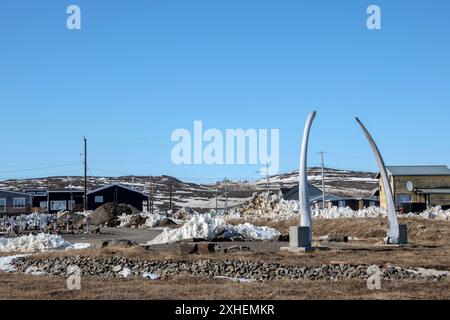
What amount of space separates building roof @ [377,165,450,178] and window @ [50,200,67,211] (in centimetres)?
4799

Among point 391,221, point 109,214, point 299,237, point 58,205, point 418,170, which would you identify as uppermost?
point 418,170

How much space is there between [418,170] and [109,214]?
34.1 metres

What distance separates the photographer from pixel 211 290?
48.6 feet

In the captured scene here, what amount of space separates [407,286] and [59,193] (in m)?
87.5

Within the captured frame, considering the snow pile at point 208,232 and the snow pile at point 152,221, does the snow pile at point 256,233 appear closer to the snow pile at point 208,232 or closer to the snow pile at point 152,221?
the snow pile at point 208,232

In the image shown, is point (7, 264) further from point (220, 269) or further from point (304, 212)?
point (304, 212)

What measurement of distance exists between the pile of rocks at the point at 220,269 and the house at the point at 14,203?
77.5 m

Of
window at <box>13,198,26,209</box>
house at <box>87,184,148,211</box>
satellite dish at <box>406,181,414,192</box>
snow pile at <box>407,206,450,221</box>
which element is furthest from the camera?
window at <box>13,198,26,209</box>

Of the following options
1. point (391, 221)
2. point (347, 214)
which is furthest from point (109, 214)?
point (391, 221)

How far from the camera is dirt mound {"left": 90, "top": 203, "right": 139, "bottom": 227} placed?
74.1 meters

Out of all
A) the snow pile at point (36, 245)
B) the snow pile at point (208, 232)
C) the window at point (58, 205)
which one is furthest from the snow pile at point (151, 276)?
the window at point (58, 205)

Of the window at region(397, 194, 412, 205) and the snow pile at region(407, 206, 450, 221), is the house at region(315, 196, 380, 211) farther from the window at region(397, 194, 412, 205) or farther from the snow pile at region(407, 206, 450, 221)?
the snow pile at region(407, 206, 450, 221)

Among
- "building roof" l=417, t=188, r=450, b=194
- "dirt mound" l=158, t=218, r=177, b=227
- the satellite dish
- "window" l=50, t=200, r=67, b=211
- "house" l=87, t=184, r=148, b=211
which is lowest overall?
"dirt mound" l=158, t=218, r=177, b=227

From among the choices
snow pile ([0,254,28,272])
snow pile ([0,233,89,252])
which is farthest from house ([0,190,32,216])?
snow pile ([0,254,28,272])
